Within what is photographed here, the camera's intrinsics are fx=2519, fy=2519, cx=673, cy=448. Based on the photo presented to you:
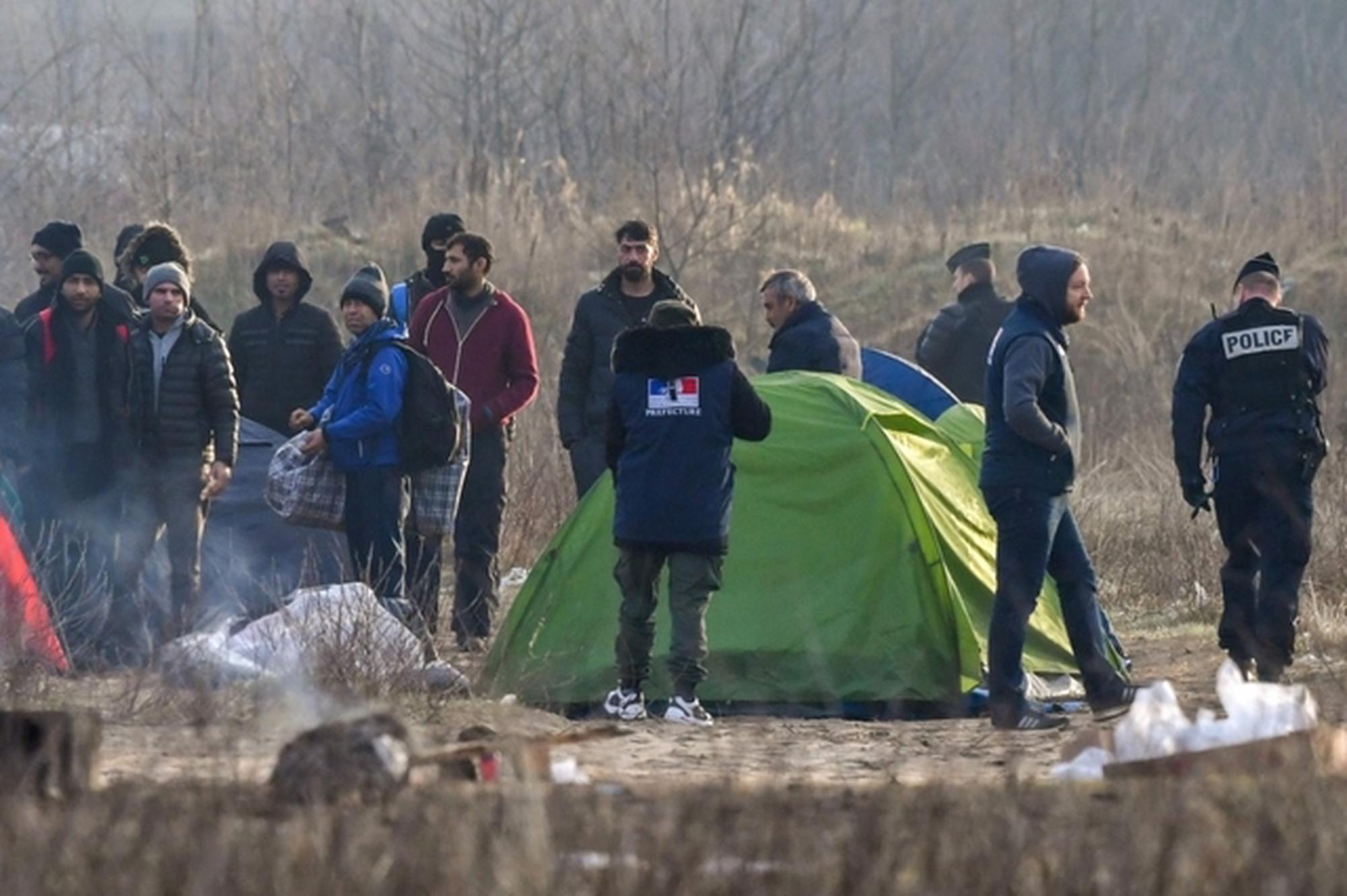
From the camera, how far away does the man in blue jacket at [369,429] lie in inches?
390

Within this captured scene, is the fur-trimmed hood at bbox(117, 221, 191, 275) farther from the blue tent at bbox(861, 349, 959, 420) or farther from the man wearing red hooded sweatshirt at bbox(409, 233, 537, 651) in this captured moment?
the blue tent at bbox(861, 349, 959, 420)

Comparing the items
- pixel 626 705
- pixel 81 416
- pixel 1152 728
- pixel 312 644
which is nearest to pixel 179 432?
pixel 81 416

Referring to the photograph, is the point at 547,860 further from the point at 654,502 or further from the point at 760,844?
the point at 654,502

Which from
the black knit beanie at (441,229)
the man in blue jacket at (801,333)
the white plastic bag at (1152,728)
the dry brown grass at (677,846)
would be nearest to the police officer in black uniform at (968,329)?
the man in blue jacket at (801,333)

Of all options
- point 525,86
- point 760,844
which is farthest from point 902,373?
point 525,86

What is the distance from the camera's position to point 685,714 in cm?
886

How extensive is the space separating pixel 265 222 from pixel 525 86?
18.4 feet

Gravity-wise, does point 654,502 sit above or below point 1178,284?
below

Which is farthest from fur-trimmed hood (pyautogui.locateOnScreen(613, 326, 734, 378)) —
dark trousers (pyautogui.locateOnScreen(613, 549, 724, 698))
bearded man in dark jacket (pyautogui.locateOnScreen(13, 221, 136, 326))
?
bearded man in dark jacket (pyautogui.locateOnScreen(13, 221, 136, 326))

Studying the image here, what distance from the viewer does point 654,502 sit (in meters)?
8.70

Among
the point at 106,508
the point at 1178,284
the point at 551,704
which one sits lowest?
the point at 551,704

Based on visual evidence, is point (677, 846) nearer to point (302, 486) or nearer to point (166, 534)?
point (302, 486)

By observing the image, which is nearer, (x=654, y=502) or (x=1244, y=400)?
(x=654, y=502)

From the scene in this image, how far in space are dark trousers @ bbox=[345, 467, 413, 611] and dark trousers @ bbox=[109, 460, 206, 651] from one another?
2.17ft
